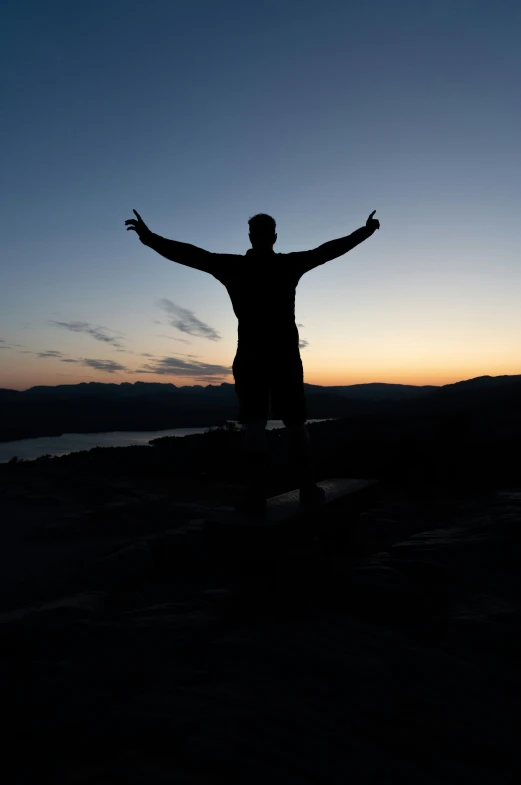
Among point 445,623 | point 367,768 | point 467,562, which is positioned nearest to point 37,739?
point 367,768

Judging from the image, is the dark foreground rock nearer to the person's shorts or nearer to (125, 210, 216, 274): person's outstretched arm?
the person's shorts

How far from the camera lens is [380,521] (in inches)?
204

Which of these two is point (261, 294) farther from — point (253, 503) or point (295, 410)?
point (253, 503)

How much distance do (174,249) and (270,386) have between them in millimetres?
1179

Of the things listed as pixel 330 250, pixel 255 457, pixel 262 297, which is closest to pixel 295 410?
pixel 255 457

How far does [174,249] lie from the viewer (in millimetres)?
3430

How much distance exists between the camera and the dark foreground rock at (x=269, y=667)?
158 cm

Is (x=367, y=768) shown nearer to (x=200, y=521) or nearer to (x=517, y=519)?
(x=517, y=519)

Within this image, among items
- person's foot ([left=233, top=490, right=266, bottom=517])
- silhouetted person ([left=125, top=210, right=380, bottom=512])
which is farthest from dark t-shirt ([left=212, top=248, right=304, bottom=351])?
person's foot ([left=233, top=490, right=266, bottom=517])

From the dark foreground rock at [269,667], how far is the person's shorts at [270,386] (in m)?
0.93

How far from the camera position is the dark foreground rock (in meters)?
1.58

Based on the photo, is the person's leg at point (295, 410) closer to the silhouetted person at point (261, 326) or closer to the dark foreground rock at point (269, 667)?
the silhouetted person at point (261, 326)

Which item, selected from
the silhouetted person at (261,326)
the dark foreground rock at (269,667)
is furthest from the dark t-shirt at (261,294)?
the dark foreground rock at (269,667)

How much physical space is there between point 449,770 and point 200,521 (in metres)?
3.55
